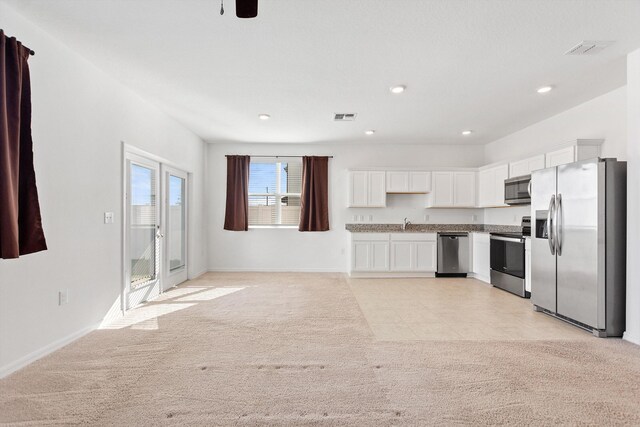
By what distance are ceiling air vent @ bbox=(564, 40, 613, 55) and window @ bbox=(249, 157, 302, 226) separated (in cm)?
481

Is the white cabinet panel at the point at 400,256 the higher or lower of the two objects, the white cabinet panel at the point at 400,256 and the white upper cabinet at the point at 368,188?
the lower

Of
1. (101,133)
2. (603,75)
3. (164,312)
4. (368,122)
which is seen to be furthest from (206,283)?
(603,75)

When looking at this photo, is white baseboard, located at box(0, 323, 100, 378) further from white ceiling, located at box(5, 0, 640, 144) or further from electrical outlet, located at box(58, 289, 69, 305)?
white ceiling, located at box(5, 0, 640, 144)

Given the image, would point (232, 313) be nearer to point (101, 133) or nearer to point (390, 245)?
point (101, 133)

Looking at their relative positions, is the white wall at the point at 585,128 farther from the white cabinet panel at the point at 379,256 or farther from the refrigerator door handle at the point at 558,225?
the white cabinet panel at the point at 379,256

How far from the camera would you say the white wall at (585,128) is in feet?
12.7

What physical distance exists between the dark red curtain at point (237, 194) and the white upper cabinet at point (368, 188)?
212 cm

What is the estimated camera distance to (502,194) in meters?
5.70

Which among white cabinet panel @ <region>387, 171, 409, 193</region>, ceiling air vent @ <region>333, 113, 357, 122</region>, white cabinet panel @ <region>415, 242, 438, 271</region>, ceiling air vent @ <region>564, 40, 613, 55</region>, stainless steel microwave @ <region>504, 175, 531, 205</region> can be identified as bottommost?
white cabinet panel @ <region>415, 242, 438, 271</region>

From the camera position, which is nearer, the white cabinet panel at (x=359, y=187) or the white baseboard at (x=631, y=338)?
the white baseboard at (x=631, y=338)

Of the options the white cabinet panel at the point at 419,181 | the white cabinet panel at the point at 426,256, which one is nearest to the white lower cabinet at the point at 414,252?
the white cabinet panel at the point at 426,256

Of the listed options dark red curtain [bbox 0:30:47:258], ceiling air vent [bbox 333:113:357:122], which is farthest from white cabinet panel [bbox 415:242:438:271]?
dark red curtain [bbox 0:30:47:258]

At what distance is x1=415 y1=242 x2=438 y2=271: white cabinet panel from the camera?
626 cm

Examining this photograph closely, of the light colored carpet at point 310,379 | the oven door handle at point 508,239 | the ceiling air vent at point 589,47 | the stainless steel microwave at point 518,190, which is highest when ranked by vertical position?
the ceiling air vent at point 589,47
